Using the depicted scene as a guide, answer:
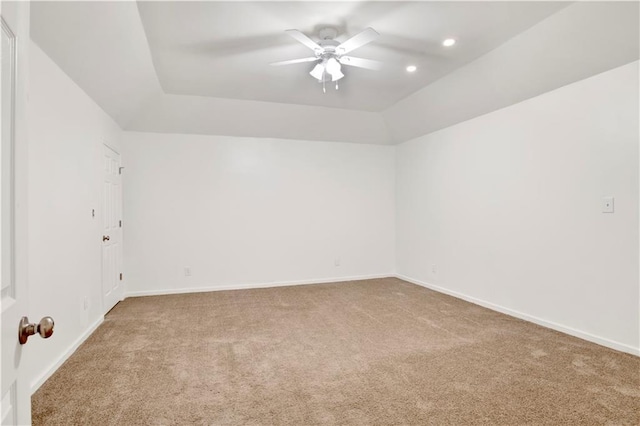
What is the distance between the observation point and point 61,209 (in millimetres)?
2695

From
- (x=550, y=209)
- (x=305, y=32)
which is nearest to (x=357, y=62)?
(x=305, y=32)

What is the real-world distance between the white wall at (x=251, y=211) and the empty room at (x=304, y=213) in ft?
0.12

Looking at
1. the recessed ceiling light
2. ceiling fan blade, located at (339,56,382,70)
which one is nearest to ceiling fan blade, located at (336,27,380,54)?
ceiling fan blade, located at (339,56,382,70)

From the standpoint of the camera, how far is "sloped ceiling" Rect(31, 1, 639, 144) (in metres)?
2.51

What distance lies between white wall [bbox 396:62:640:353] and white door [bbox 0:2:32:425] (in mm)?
3721

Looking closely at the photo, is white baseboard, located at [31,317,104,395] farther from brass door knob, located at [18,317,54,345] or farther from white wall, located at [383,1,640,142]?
white wall, located at [383,1,640,142]

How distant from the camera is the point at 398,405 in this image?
2059 millimetres

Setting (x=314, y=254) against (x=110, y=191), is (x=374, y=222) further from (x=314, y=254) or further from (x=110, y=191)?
(x=110, y=191)

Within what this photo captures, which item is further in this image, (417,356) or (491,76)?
(491,76)

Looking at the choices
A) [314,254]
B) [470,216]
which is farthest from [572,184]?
[314,254]

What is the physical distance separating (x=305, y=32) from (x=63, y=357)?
3.23 m

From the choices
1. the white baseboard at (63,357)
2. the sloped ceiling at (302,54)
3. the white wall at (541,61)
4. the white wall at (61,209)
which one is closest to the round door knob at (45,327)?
the white wall at (61,209)

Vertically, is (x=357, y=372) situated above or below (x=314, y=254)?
below

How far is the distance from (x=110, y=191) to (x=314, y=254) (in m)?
2.96
